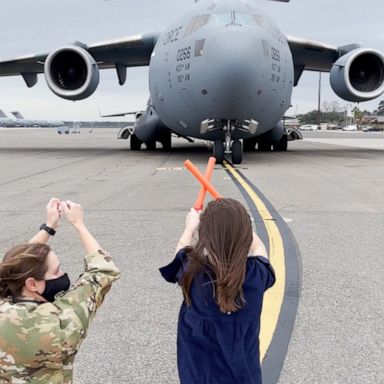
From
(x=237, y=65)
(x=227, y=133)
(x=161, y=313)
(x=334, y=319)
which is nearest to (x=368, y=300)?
(x=334, y=319)

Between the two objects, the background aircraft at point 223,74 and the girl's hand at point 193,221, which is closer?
the girl's hand at point 193,221

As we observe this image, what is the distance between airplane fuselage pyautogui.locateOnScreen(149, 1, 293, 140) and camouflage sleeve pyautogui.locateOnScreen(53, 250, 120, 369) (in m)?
11.3

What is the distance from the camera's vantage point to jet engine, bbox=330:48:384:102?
18.6 m

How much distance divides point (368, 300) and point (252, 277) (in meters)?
2.45

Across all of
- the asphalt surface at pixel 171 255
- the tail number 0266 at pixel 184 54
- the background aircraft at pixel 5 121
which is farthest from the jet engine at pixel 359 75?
the background aircraft at pixel 5 121

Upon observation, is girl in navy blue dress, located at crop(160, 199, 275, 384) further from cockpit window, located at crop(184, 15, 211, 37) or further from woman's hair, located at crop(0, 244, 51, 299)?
cockpit window, located at crop(184, 15, 211, 37)

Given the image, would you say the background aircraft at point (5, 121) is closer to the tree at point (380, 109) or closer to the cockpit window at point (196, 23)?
the tree at point (380, 109)

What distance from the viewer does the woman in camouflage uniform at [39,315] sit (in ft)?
6.14

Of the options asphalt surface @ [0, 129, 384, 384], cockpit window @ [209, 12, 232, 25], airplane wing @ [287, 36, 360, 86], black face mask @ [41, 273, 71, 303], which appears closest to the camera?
black face mask @ [41, 273, 71, 303]

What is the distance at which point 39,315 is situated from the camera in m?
1.89

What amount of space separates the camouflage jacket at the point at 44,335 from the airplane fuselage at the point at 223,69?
1150cm

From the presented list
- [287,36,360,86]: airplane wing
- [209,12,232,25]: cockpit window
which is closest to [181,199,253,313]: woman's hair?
[209,12,232,25]: cockpit window

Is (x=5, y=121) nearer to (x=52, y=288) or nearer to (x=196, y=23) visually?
(x=196, y=23)

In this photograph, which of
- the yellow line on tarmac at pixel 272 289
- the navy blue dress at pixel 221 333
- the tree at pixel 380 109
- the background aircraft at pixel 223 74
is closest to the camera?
the navy blue dress at pixel 221 333
